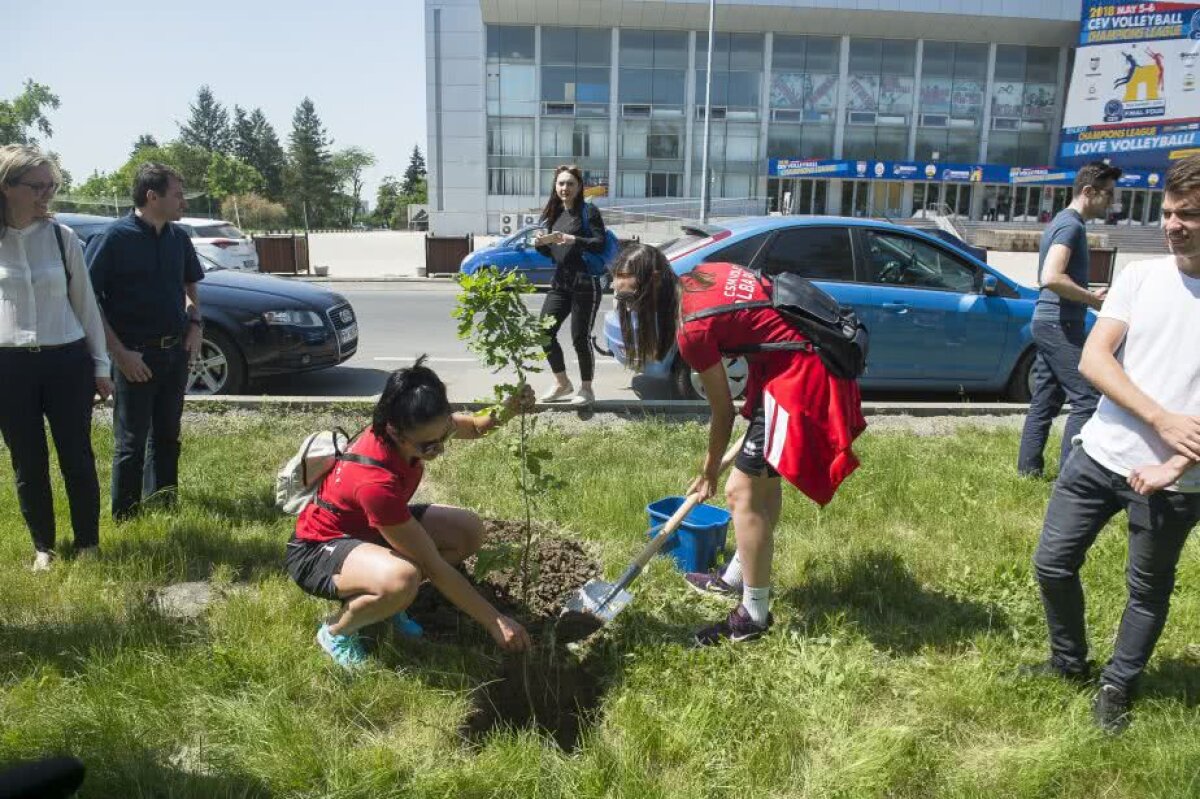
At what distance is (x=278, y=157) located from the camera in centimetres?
10719

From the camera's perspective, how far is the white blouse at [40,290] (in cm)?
356

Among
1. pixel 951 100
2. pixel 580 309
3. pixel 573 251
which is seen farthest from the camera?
pixel 951 100

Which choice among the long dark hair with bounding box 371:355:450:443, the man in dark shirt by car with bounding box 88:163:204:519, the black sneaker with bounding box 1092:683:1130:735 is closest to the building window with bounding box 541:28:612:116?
the man in dark shirt by car with bounding box 88:163:204:519

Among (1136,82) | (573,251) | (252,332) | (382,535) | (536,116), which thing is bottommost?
(382,535)

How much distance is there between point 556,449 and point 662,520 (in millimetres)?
1872

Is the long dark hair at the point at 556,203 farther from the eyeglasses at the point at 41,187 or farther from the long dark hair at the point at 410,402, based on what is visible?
the long dark hair at the point at 410,402

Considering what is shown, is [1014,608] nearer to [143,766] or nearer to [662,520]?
[662,520]

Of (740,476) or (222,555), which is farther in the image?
(222,555)

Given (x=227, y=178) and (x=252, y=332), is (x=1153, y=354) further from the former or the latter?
(x=227, y=178)

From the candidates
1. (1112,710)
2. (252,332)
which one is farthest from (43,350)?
(1112,710)

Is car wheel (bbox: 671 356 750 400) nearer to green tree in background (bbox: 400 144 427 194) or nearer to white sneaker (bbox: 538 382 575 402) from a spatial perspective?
white sneaker (bbox: 538 382 575 402)

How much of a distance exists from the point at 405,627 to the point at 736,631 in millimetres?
1332

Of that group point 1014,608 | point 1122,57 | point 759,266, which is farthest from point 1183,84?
point 1014,608

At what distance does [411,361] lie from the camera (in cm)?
1001
